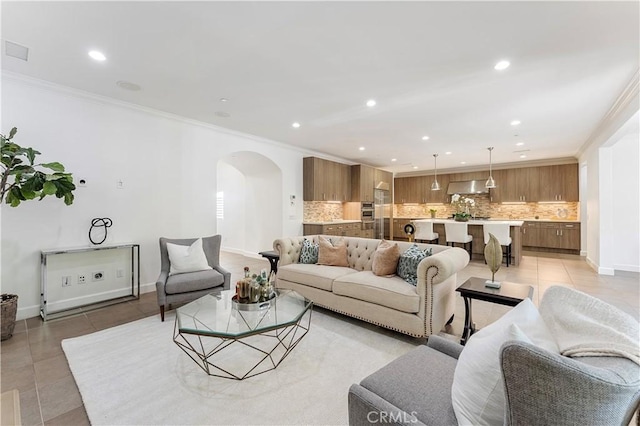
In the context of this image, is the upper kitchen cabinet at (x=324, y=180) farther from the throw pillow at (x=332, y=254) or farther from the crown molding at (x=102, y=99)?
the throw pillow at (x=332, y=254)

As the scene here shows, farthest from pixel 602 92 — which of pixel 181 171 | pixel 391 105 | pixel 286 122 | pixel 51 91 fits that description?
pixel 51 91

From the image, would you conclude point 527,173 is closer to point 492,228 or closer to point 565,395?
point 492,228

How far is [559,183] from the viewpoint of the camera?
25.9ft

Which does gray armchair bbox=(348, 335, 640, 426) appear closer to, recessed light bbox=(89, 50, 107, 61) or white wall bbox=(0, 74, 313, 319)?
recessed light bbox=(89, 50, 107, 61)

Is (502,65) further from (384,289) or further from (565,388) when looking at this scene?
(565,388)

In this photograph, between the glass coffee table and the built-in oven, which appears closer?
the glass coffee table

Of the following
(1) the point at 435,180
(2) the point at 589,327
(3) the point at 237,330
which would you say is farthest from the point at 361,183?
(2) the point at 589,327

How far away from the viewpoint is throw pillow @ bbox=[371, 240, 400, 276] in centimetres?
321

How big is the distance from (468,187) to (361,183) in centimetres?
397

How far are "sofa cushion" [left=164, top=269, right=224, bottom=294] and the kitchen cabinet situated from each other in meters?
8.79

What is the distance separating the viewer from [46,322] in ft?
10.3

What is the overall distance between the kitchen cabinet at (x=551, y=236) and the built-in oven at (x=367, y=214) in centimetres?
451

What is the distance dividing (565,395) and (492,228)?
6.29 metres

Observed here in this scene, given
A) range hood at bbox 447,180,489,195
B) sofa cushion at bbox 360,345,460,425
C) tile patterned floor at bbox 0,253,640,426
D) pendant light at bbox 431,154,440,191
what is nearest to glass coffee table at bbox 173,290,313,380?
tile patterned floor at bbox 0,253,640,426
